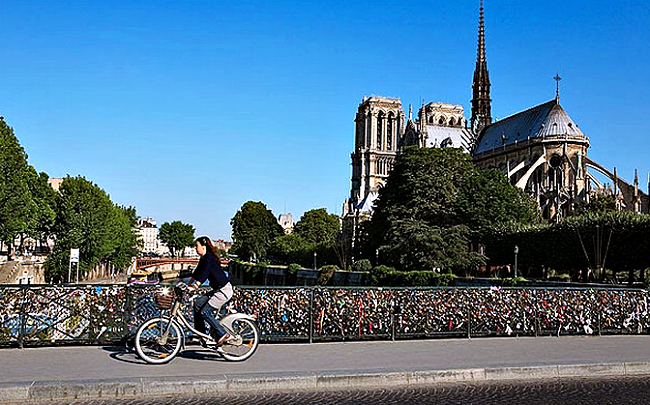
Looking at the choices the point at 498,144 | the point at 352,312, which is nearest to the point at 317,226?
the point at 498,144

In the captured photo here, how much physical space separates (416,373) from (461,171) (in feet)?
201

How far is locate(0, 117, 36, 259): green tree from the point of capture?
51.8 meters

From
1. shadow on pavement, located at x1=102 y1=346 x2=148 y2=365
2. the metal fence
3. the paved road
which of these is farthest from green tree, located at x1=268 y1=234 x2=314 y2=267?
the paved road

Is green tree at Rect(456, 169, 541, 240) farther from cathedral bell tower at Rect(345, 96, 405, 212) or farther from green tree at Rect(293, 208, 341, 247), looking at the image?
cathedral bell tower at Rect(345, 96, 405, 212)

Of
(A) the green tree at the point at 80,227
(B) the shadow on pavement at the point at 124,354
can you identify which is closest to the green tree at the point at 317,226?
(A) the green tree at the point at 80,227

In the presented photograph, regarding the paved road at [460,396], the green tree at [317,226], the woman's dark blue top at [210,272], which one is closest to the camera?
the paved road at [460,396]

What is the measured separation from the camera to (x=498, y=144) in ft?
424

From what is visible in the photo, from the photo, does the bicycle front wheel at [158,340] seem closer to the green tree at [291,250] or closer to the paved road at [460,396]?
the paved road at [460,396]

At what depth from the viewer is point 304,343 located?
1544 cm

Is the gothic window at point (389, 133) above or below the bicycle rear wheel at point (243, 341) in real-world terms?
above

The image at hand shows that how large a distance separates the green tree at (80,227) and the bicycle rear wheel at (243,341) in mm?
61759

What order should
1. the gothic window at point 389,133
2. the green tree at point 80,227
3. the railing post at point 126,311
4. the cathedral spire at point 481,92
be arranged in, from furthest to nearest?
the gothic window at point 389,133, the cathedral spire at point 481,92, the green tree at point 80,227, the railing post at point 126,311

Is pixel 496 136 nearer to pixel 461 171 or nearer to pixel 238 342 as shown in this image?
pixel 461 171

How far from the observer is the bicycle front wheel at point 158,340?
12.0m
